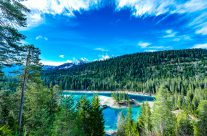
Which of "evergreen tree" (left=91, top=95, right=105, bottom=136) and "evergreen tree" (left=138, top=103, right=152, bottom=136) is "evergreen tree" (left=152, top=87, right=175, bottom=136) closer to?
"evergreen tree" (left=138, top=103, right=152, bottom=136)

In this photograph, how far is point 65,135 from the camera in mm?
33250

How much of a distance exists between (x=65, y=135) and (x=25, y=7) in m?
19.3

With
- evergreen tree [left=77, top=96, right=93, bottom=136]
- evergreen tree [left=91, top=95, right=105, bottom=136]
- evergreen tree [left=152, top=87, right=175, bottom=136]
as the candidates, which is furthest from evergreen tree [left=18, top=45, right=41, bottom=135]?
evergreen tree [left=152, top=87, right=175, bottom=136]

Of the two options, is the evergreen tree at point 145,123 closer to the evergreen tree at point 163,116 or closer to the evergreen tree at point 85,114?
the evergreen tree at point 163,116

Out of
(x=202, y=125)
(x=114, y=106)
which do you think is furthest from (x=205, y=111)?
(x=114, y=106)

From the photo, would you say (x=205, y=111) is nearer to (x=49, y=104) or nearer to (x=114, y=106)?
(x=49, y=104)

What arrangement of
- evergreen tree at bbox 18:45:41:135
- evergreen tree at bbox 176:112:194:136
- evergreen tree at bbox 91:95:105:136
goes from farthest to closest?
1. evergreen tree at bbox 176:112:194:136
2. evergreen tree at bbox 91:95:105:136
3. evergreen tree at bbox 18:45:41:135

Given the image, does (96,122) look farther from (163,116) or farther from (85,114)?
(163,116)

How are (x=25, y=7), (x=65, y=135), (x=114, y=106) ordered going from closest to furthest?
1. (x=25, y=7)
2. (x=65, y=135)
3. (x=114, y=106)

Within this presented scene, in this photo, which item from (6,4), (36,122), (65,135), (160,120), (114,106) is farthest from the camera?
(114,106)

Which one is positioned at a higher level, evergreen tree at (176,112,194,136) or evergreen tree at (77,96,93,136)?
evergreen tree at (77,96,93,136)

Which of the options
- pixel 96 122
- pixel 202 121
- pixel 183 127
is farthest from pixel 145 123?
pixel 96 122

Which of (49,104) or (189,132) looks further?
(189,132)

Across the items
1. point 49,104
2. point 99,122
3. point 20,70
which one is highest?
point 20,70
